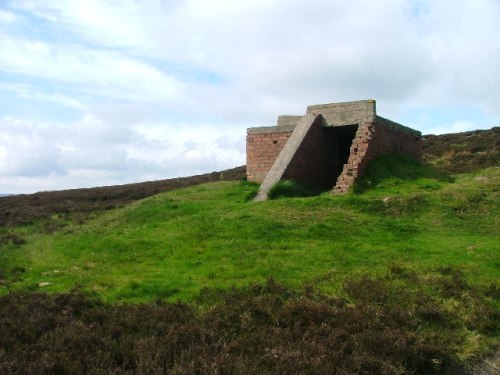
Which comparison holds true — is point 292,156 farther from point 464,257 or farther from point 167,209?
point 464,257

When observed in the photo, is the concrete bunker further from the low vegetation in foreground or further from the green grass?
the low vegetation in foreground

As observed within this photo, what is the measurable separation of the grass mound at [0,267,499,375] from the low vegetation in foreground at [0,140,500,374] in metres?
0.02

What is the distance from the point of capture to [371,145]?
16.7m

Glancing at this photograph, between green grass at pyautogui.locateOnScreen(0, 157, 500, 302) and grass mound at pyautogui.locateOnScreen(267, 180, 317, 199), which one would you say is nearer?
green grass at pyautogui.locateOnScreen(0, 157, 500, 302)

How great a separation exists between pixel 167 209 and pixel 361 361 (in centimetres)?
1095

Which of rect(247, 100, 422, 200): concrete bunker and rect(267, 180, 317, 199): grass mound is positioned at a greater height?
rect(247, 100, 422, 200): concrete bunker

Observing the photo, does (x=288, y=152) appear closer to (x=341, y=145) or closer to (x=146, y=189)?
(x=341, y=145)

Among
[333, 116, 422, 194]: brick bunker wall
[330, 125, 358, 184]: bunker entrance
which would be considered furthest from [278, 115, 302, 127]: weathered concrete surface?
[333, 116, 422, 194]: brick bunker wall

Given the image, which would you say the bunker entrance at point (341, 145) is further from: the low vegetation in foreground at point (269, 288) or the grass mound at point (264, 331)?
the grass mound at point (264, 331)

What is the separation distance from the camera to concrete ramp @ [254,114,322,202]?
16234 millimetres

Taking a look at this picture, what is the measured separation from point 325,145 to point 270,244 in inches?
321

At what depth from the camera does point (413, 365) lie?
238 inches

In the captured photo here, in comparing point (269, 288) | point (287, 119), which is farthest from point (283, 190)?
point (269, 288)

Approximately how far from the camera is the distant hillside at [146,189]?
25.7m
